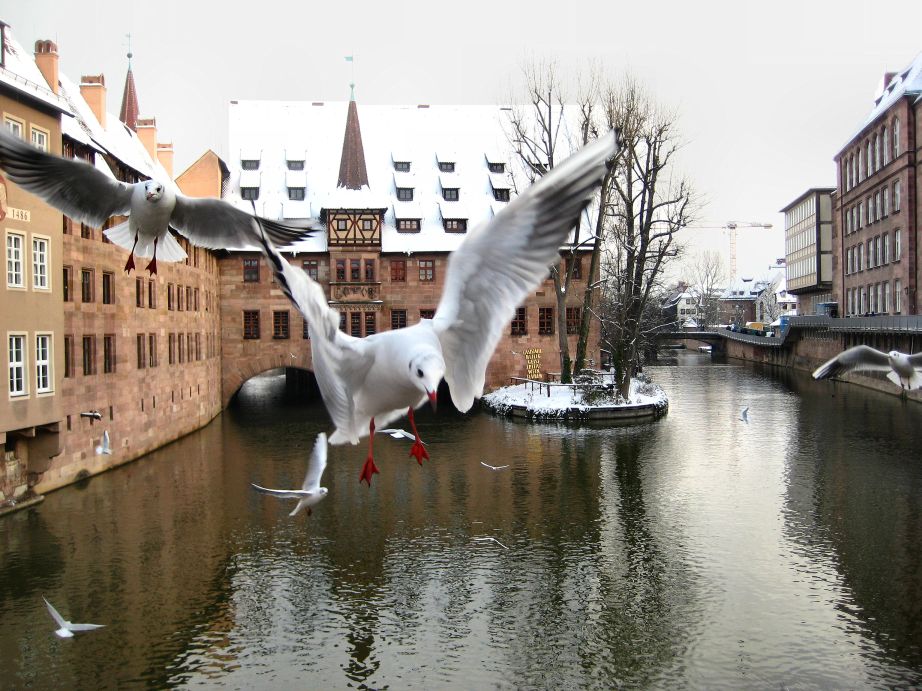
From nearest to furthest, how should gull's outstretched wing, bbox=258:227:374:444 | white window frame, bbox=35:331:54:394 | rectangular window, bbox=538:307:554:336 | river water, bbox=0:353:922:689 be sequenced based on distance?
gull's outstretched wing, bbox=258:227:374:444
river water, bbox=0:353:922:689
white window frame, bbox=35:331:54:394
rectangular window, bbox=538:307:554:336

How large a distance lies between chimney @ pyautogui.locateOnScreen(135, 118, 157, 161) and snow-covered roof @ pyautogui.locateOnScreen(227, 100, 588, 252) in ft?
20.8

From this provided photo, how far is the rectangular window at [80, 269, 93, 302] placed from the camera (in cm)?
2577

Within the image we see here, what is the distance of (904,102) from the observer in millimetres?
45250

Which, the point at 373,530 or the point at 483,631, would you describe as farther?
the point at 373,530

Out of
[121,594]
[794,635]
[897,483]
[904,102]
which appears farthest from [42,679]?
[904,102]

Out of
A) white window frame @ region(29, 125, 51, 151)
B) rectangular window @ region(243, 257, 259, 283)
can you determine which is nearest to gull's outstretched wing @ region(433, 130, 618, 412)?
white window frame @ region(29, 125, 51, 151)

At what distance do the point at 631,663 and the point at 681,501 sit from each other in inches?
382

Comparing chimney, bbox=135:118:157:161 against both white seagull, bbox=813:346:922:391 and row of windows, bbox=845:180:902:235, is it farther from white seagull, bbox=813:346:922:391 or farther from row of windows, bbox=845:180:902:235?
row of windows, bbox=845:180:902:235

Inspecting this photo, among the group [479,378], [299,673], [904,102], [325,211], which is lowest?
[299,673]

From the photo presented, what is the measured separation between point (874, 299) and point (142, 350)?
137 ft

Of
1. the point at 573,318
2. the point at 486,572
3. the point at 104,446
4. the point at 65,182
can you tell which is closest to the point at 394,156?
the point at 573,318

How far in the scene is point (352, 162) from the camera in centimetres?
4350

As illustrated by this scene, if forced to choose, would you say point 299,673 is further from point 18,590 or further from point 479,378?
point 479,378

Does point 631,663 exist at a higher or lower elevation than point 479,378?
lower
